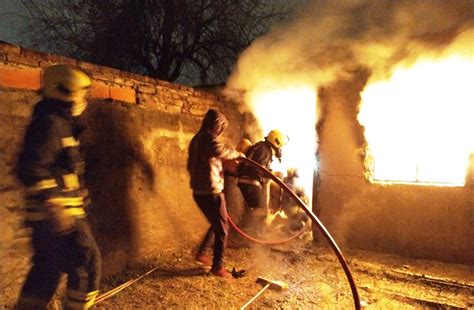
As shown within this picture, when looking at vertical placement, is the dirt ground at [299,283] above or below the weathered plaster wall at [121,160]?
below

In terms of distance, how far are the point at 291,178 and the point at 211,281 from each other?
10.6 feet

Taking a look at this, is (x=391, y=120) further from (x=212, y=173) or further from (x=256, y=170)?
(x=212, y=173)

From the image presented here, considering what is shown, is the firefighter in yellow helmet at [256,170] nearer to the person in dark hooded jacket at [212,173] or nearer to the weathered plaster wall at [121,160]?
the weathered plaster wall at [121,160]

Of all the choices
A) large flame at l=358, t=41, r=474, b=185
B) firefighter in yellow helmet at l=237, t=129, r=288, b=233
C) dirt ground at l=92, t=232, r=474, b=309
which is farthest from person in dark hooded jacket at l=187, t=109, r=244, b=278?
large flame at l=358, t=41, r=474, b=185

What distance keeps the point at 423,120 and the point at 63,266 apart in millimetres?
5207

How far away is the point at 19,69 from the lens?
3643 millimetres

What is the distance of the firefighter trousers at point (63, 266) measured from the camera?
2812 millimetres

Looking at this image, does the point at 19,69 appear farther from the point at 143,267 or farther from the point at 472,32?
the point at 472,32

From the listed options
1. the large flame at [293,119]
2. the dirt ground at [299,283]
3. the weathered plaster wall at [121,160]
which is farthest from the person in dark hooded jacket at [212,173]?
the large flame at [293,119]

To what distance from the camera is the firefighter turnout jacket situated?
2.72 metres

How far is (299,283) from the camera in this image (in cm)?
457

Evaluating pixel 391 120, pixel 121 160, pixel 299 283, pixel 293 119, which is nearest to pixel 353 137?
pixel 391 120

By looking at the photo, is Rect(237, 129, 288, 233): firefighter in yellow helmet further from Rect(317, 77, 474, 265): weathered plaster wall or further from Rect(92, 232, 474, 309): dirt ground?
Rect(92, 232, 474, 309): dirt ground

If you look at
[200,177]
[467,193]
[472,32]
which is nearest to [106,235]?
[200,177]
